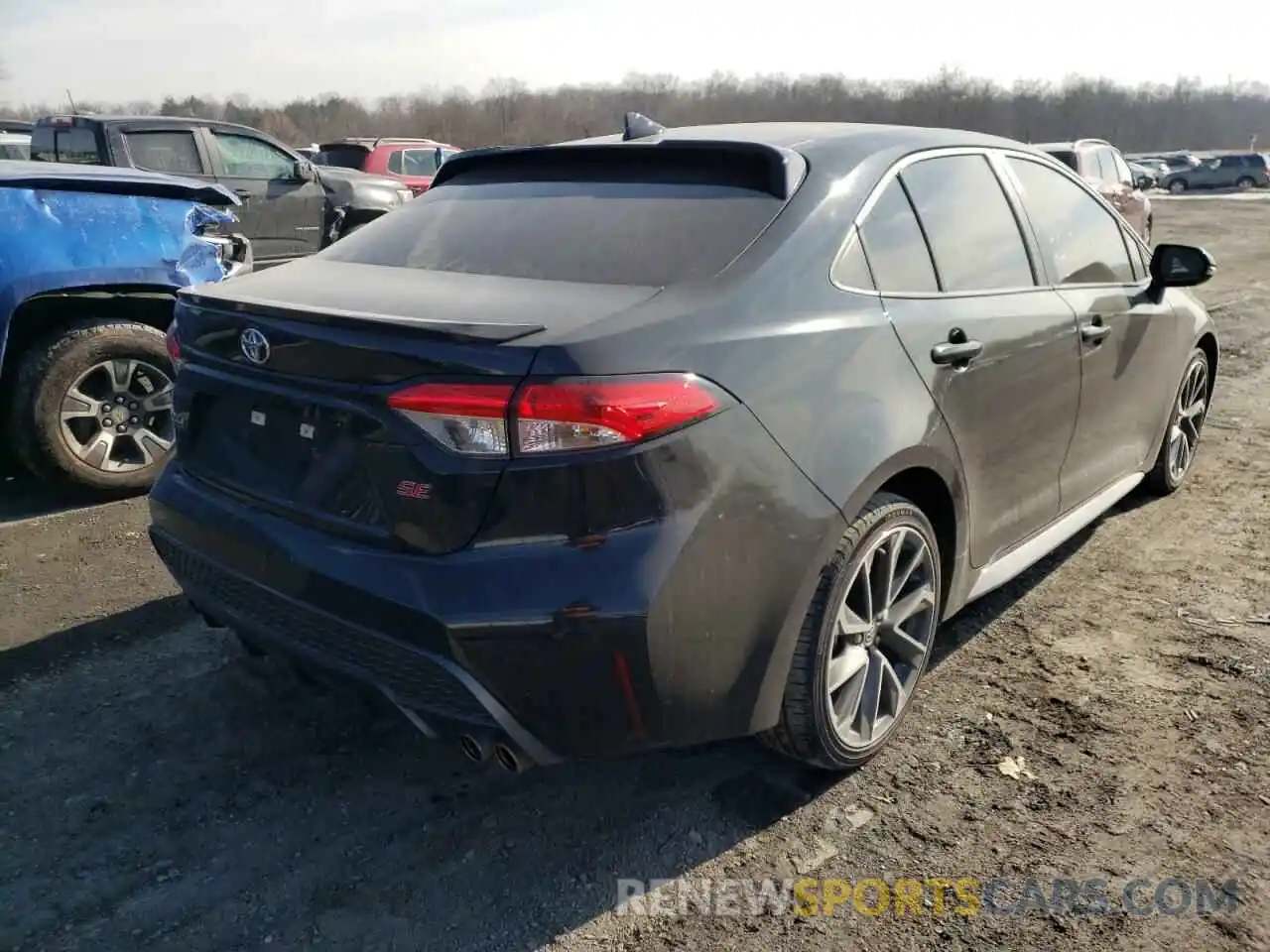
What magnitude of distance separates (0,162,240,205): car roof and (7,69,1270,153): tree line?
61940mm

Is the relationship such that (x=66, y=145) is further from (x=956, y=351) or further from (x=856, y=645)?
(x=856, y=645)

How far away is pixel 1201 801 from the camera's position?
8.84 feet

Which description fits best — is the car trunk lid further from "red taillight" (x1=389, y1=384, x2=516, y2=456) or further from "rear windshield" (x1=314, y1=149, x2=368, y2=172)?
"rear windshield" (x1=314, y1=149, x2=368, y2=172)

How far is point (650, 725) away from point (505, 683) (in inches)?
13.0

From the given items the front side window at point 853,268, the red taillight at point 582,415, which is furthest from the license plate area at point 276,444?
the front side window at point 853,268

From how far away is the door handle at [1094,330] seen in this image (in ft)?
11.8

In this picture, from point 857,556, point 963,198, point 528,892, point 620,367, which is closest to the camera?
point 620,367

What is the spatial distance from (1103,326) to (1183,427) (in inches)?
62.0

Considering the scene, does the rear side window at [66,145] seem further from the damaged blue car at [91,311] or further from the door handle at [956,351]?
the door handle at [956,351]

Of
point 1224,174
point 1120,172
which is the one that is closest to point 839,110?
point 1224,174

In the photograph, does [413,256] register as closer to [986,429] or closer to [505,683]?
[505,683]

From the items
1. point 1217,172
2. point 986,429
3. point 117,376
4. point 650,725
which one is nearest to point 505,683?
point 650,725

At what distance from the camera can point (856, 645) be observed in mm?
2752

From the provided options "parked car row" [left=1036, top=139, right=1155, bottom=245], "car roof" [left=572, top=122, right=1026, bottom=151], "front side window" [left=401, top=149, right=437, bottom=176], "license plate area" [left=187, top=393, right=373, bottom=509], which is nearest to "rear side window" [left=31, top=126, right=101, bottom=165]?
"front side window" [left=401, top=149, right=437, bottom=176]
